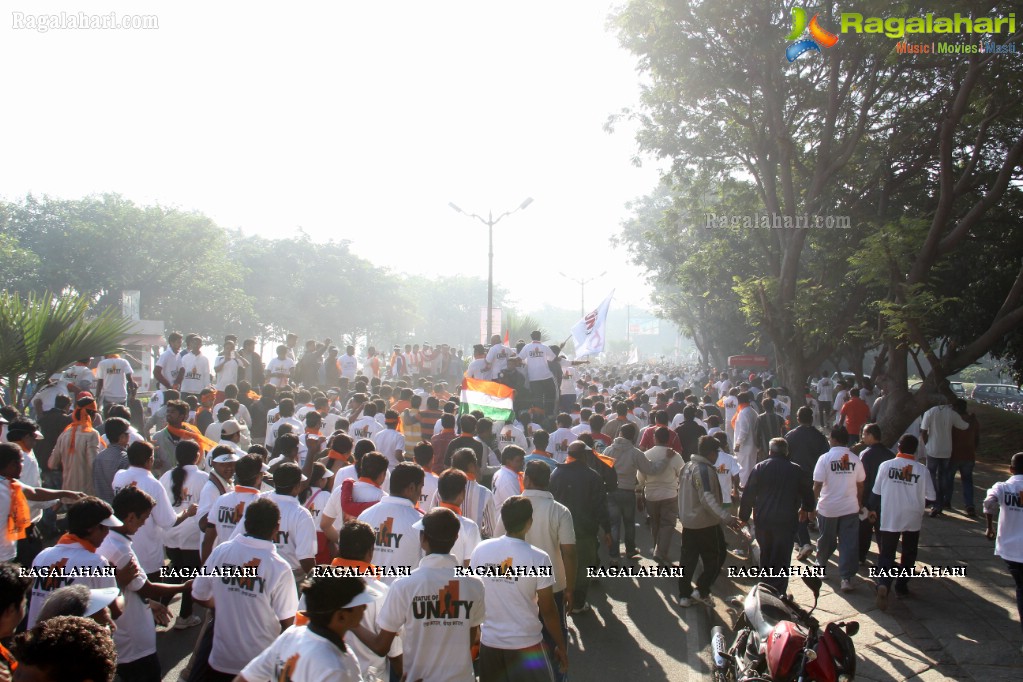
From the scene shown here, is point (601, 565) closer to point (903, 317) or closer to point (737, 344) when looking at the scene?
point (903, 317)

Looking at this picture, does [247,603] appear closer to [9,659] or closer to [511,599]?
[9,659]

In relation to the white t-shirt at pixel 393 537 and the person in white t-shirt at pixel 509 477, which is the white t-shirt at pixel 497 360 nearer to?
the person in white t-shirt at pixel 509 477

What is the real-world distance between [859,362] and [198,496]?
26.3 metres

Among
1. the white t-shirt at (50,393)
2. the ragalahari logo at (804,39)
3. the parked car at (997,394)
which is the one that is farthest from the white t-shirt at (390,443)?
the parked car at (997,394)

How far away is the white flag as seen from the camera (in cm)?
2041

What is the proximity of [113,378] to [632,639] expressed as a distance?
10.5m

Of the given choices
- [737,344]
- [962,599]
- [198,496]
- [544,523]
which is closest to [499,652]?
[544,523]

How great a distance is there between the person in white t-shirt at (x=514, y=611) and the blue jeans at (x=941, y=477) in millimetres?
10258

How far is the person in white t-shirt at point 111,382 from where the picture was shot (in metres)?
13.7

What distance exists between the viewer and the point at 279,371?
14.1 metres

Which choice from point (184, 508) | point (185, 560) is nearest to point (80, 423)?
point (184, 508)

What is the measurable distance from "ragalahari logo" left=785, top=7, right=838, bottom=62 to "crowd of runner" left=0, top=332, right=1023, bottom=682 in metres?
7.66

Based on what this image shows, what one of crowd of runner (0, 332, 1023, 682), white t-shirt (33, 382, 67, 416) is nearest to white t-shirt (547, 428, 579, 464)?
crowd of runner (0, 332, 1023, 682)

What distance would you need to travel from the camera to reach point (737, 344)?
149 feet
